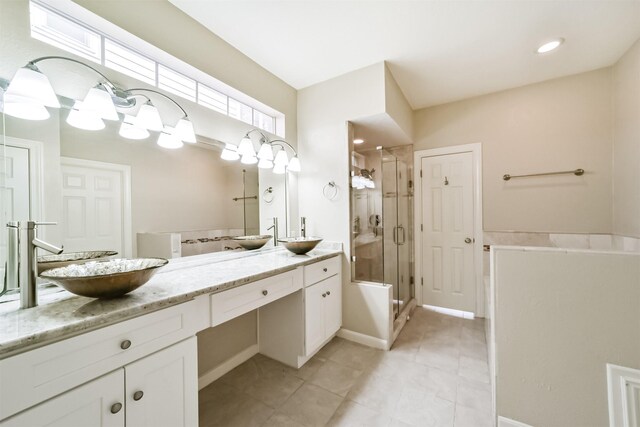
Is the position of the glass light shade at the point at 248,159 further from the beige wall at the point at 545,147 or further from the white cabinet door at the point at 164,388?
the beige wall at the point at 545,147

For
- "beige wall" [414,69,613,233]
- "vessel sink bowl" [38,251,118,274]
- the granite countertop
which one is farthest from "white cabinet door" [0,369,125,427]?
"beige wall" [414,69,613,233]

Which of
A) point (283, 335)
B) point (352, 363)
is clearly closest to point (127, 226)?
point (283, 335)

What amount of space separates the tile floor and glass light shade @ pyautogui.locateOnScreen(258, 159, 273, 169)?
1.73 meters

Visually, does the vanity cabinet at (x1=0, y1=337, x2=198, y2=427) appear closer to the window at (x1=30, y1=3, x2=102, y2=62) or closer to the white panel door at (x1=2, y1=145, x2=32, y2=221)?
the white panel door at (x1=2, y1=145, x2=32, y2=221)

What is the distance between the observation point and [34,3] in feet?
3.81

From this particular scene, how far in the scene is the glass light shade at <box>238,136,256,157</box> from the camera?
2.09 m

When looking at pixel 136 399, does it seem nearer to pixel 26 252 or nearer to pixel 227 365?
pixel 26 252

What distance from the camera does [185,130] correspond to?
1.64 meters

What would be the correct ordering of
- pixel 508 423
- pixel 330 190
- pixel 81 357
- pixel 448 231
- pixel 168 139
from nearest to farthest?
pixel 81 357 → pixel 508 423 → pixel 168 139 → pixel 330 190 → pixel 448 231

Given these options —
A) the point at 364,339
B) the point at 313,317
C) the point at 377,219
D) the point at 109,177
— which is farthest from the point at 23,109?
the point at 364,339

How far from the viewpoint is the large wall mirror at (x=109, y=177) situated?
41.9 inches

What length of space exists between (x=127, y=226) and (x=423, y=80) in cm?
287

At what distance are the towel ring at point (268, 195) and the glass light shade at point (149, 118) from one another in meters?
1.05

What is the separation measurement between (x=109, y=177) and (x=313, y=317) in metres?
1.67
